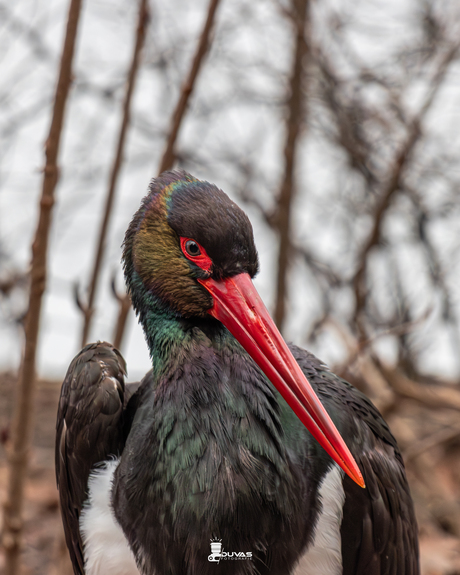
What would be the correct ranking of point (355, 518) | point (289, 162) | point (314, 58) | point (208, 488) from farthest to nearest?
point (314, 58)
point (289, 162)
point (355, 518)
point (208, 488)

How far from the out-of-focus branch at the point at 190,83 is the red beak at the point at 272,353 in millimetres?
1033

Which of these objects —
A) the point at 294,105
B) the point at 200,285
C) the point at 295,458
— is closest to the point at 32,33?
the point at 294,105

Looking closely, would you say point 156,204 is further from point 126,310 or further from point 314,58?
point 314,58

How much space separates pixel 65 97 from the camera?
271cm

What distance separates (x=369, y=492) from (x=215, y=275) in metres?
0.99

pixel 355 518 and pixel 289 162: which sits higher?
pixel 289 162

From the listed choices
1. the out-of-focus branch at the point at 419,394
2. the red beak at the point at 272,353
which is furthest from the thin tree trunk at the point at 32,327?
the out-of-focus branch at the point at 419,394

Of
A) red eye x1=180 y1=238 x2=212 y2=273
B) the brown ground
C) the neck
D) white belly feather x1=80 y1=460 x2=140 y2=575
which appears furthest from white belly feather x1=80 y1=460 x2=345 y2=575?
the brown ground

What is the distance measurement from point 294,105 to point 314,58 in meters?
1.82

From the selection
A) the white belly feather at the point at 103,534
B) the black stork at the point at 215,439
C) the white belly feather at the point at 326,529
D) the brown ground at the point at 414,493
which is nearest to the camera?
the black stork at the point at 215,439

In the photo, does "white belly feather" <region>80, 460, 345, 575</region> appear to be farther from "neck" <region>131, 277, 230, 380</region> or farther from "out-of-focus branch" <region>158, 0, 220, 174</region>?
"out-of-focus branch" <region>158, 0, 220, 174</region>

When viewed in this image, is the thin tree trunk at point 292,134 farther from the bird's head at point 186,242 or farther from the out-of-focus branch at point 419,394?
the bird's head at point 186,242

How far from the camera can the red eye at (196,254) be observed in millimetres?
2215

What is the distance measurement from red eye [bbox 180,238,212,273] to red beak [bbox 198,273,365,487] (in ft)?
0.18
